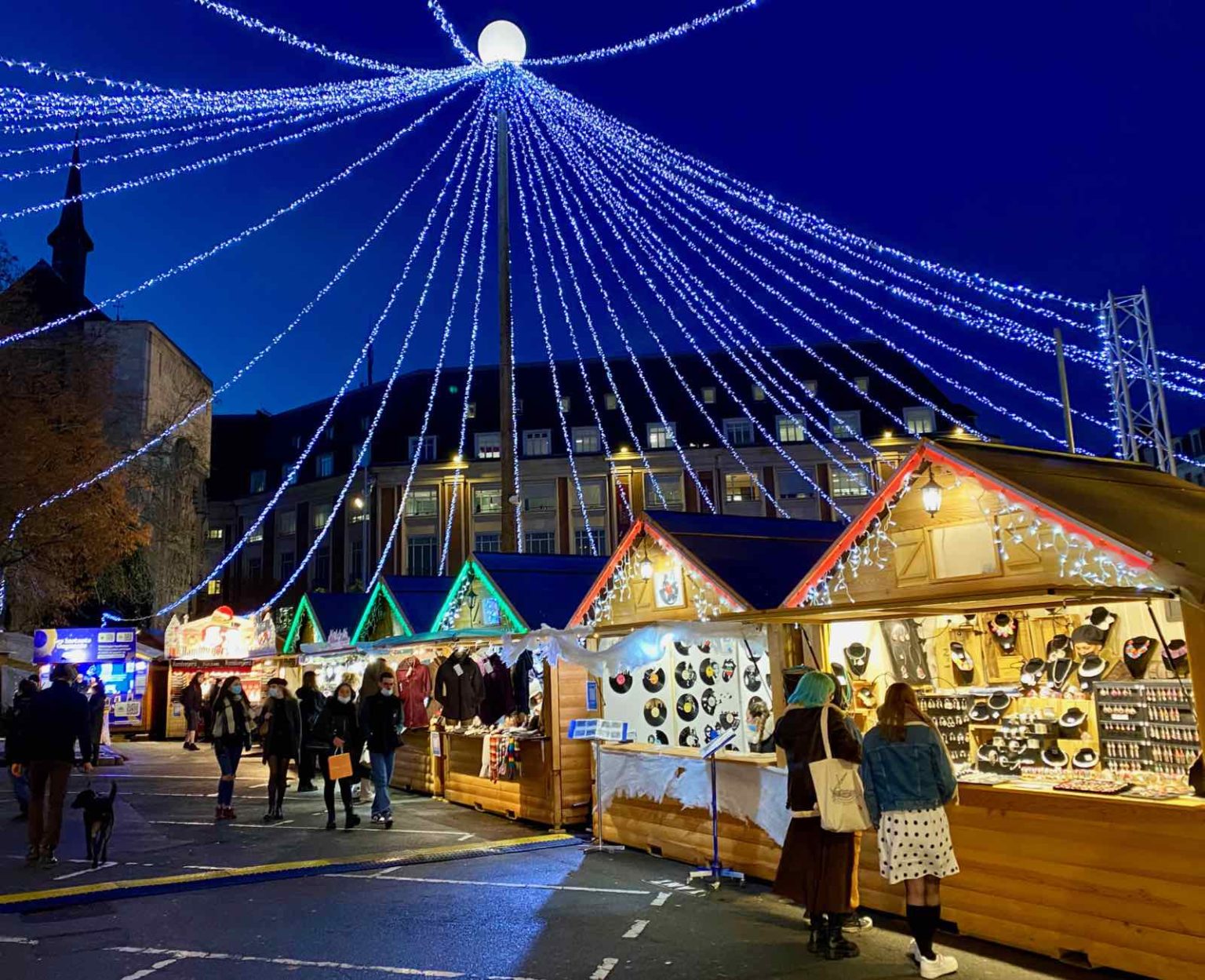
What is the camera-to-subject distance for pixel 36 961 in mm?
5988

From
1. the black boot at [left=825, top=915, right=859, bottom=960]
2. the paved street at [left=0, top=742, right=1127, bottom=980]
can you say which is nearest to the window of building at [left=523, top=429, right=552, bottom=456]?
the paved street at [left=0, top=742, right=1127, bottom=980]

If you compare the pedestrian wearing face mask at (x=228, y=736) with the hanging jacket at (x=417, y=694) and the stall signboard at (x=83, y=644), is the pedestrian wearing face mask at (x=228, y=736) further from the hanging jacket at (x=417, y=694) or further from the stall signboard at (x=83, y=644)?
the stall signboard at (x=83, y=644)

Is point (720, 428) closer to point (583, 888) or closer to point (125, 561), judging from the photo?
point (125, 561)

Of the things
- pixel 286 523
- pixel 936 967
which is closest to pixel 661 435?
pixel 286 523

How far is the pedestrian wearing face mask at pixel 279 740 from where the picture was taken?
11898mm

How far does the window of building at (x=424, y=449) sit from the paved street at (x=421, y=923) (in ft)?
112

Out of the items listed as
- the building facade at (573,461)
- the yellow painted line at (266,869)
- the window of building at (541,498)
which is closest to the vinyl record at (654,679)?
the yellow painted line at (266,869)

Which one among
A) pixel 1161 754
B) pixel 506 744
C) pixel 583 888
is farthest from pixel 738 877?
pixel 506 744

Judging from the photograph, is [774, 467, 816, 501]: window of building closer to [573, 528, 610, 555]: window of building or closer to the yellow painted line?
[573, 528, 610, 555]: window of building

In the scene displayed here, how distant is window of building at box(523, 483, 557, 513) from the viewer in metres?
43.5

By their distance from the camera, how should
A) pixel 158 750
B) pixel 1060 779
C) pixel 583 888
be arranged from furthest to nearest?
1. pixel 158 750
2. pixel 583 888
3. pixel 1060 779

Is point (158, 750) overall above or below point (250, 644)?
below

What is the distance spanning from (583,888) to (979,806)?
3.30 meters

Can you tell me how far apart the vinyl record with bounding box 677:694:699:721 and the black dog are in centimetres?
609
